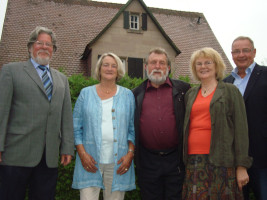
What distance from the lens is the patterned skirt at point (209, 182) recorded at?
3.08 meters

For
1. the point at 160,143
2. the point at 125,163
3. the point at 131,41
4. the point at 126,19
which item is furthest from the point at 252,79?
the point at 126,19

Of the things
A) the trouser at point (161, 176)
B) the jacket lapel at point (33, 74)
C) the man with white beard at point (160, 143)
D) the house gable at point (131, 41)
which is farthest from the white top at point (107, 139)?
the house gable at point (131, 41)

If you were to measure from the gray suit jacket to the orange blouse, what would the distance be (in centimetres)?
155

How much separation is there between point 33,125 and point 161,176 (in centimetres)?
167

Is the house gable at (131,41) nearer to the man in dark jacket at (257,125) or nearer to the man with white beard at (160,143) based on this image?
the man with white beard at (160,143)

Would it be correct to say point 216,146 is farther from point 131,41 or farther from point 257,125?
point 131,41

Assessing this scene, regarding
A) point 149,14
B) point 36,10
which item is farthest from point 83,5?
point 149,14

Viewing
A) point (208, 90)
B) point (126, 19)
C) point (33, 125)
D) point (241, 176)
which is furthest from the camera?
point (126, 19)

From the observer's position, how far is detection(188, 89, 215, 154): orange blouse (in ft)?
10.8

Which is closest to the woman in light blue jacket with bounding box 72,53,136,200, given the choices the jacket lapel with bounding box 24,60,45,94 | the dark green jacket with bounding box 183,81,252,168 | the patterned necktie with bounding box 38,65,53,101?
the patterned necktie with bounding box 38,65,53,101

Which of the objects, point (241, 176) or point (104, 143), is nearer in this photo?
point (241, 176)

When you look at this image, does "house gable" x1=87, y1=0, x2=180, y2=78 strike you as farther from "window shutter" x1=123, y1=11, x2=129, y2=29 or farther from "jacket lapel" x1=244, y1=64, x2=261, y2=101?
"jacket lapel" x1=244, y1=64, x2=261, y2=101

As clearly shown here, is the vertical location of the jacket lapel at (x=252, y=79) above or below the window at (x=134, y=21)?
below

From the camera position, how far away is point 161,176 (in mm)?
3725
